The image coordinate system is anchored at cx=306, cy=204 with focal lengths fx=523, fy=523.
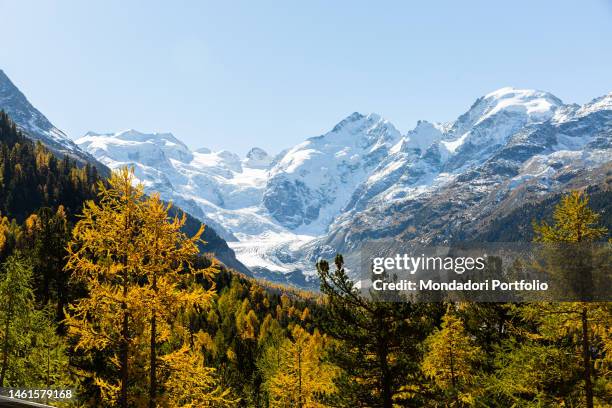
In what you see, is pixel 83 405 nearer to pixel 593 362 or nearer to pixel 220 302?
pixel 593 362

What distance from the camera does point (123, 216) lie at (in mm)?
16922

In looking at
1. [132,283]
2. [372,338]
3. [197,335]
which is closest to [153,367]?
[197,335]

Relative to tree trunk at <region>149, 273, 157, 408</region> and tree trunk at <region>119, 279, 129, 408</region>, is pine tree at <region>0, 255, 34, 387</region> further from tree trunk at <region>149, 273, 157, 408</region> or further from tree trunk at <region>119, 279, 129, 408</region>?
tree trunk at <region>149, 273, 157, 408</region>

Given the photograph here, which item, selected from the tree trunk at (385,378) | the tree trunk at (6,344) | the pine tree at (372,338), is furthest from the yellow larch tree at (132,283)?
the tree trunk at (6,344)

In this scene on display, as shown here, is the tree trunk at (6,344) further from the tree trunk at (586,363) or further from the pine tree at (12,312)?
the tree trunk at (586,363)

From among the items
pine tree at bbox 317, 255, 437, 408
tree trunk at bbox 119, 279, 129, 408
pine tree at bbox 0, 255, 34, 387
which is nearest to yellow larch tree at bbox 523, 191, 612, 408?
pine tree at bbox 317, 255, 437, 408

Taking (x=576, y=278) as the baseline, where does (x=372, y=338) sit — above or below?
below

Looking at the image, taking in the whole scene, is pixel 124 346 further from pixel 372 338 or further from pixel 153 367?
pixel 372 338

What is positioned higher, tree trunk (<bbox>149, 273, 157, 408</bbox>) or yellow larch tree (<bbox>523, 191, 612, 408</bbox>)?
yellow larch tree (<bbox>523, 191, 612, 408</bbox>)

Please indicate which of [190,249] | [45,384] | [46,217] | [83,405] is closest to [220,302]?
[46,217]

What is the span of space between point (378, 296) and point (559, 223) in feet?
23.6

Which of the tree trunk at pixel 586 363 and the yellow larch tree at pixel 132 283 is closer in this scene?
the yellow larch tree at pixel 132 283

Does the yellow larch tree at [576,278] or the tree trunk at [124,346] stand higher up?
the yellow larch tree at [576,278]

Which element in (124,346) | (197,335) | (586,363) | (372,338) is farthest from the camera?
(372,338)
